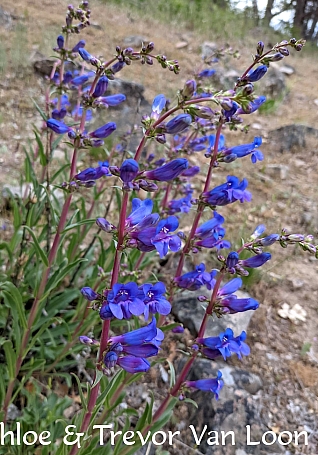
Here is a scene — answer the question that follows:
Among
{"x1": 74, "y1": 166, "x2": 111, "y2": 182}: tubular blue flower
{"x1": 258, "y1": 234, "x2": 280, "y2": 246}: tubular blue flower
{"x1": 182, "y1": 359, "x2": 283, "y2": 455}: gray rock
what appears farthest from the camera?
{"x1": 182, "y1": 359, "x2": 283, "y2": 455}: gray rock

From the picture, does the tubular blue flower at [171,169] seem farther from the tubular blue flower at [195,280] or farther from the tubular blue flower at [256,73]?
the tubular blue flower at [195,280]

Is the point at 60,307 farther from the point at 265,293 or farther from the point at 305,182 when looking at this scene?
the point at 305,182

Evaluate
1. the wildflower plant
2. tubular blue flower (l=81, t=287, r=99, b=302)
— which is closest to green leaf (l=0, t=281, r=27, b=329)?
the wildflower plant

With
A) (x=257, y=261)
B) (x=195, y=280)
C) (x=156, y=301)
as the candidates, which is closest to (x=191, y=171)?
(x=195, y=280)

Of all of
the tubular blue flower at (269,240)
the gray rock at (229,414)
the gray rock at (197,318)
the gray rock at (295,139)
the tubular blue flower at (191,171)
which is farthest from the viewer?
the gray rock at (295,139)

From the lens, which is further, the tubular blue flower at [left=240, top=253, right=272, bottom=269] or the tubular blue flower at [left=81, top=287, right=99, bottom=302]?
the tubular blue flower at [left=240, top=253, right=272, bottom=269]

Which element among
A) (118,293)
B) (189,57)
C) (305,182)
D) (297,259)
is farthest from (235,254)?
(189,57)

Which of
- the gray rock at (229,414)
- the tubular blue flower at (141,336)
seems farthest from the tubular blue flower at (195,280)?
the gray rock at (229,414)

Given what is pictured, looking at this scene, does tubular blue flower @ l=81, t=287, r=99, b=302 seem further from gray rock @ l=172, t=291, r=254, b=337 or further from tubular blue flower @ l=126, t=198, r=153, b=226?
gray rock @ l=172, t=291, r=254, b=337
